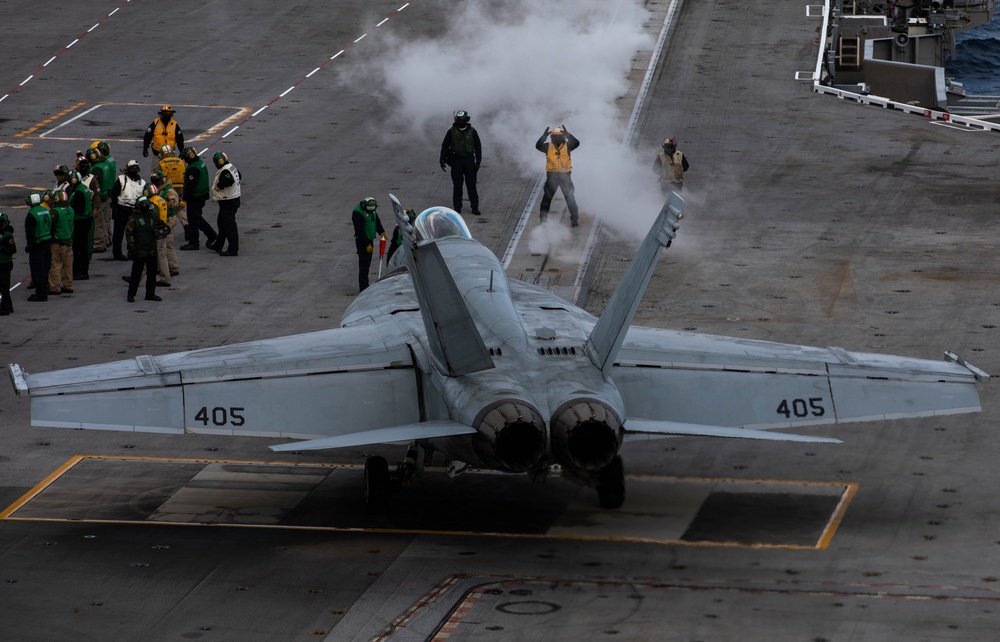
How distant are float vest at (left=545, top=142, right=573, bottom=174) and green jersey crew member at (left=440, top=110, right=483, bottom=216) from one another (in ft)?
5.51

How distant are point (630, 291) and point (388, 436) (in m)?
3.02

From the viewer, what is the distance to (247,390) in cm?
1819

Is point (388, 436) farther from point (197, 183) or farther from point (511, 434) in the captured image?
point (197, 183)

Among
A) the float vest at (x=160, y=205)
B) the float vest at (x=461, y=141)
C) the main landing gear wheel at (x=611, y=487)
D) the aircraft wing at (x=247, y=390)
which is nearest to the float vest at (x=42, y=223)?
the float vest at (x=160, y=205)

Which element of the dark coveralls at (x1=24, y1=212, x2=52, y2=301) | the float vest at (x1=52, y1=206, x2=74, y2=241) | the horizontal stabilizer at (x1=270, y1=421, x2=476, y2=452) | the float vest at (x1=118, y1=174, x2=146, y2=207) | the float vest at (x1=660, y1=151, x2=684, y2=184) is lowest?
the dark coveralls at (x1=24, y1=212, x2=52, y2=301)

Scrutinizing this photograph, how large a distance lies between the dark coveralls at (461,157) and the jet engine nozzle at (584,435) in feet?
53.4

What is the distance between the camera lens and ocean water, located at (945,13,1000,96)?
243ft

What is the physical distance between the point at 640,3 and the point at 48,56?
19024 millimetres

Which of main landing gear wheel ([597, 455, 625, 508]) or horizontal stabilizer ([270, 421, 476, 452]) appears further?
main landing gear wheel ([597, 455, 625, 508])

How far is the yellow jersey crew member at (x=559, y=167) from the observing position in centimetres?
3133

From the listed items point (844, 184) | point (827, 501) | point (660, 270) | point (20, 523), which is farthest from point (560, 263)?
point (20, 523)

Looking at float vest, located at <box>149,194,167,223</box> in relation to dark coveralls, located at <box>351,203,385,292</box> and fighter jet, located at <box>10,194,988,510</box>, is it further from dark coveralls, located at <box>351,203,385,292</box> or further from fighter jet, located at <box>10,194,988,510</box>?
fighter jet, located at <box>10,194,988,510</box>

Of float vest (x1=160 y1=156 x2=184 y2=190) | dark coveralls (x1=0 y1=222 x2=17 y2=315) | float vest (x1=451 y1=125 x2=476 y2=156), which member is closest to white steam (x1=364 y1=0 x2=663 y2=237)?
float vest (x1=451 y1=125 x2=476 y2=156)

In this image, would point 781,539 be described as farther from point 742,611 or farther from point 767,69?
point 767,69
